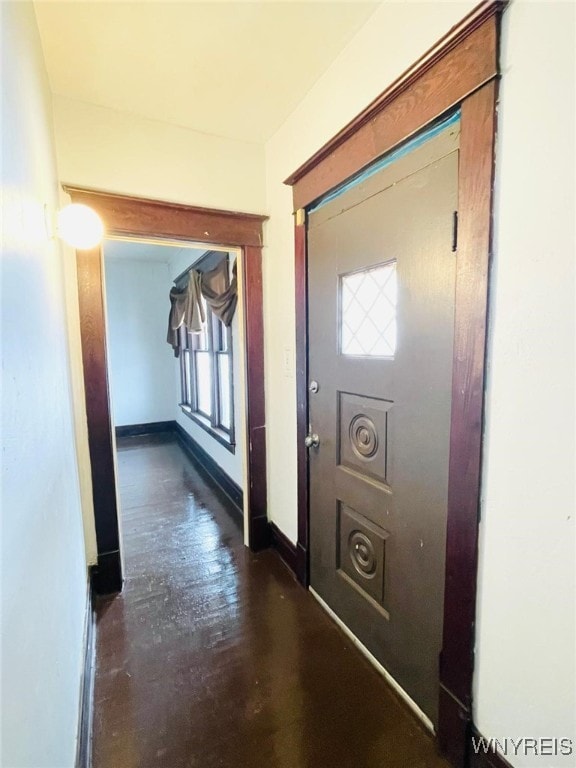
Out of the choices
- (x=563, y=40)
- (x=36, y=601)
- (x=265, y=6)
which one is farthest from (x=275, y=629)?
(x=265, y=6)

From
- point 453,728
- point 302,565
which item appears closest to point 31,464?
point 453,728

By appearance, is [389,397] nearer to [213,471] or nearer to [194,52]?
[194,52]

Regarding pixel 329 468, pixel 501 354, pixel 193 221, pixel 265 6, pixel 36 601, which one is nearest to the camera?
pixel 36 601

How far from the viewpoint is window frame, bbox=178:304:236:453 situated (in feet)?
10.2

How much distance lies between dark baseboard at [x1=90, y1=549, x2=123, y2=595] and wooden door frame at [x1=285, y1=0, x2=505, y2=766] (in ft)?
5.52

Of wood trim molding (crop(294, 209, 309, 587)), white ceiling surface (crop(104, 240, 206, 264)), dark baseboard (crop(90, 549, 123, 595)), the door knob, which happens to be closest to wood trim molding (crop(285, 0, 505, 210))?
wood trim molding (crop(294, 209, 309, 587))

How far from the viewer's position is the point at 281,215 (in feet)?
6.62

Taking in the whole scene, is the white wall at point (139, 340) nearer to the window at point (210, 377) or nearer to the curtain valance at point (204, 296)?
the curtain valance at point (204, 296)

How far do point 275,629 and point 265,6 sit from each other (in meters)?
2.59

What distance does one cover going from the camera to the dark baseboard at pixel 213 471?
293cm

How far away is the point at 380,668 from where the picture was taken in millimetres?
1496

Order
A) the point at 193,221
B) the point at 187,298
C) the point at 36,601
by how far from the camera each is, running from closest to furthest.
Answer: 1. the point at 36,601
2. the point at 193,221
3. the point at 187,298

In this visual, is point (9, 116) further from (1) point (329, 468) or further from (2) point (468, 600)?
(2) point (468, 600)

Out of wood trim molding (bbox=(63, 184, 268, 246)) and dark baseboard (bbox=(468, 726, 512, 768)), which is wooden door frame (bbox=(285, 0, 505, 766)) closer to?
dark baseboard (bbox=(468, 726, 512, 768))
